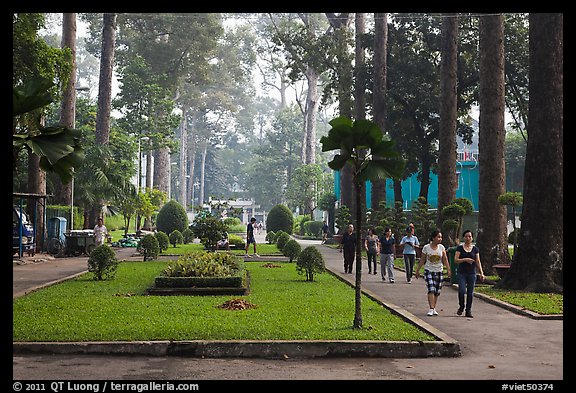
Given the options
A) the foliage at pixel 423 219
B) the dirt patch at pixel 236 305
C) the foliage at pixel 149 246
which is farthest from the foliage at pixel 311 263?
Answer: the foliage at pixel 423 219

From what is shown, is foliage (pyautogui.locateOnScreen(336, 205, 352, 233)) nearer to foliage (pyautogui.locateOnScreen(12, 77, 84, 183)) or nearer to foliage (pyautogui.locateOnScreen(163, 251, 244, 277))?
foliage (pyautogui.locateOnScreen(163, 251, 244, 277))

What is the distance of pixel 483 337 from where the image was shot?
12883 millimetres

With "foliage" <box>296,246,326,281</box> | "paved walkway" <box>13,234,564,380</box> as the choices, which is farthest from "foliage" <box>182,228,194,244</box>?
"foliage" <box>296,246,326,281</box>

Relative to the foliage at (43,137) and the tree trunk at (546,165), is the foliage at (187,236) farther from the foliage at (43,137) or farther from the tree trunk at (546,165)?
the foliage at (43,137)

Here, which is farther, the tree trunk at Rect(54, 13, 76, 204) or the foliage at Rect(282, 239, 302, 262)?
the tree trunk at Rect(54, 13, 76, 204)

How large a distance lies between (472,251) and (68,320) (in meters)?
7.73

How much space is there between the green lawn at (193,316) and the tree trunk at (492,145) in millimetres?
5162

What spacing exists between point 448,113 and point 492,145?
17.9 ft

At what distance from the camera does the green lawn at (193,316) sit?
11.8 m

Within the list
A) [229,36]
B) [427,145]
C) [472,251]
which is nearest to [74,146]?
[472,251]

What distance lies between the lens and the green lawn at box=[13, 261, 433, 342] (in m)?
11.8

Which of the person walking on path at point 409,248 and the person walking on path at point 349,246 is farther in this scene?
the person walking on path at point 349,246

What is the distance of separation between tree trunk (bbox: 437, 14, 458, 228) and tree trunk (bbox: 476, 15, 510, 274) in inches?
198

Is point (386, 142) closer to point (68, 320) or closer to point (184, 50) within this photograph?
point (68, 320)
